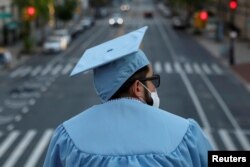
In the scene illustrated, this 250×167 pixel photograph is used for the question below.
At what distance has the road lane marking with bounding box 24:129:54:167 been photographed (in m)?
18.9

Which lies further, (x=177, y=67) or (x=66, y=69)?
(x=177, y=67)

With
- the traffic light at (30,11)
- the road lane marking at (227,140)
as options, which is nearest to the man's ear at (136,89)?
the road lane marking at (227,140)

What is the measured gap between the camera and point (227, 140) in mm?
21500

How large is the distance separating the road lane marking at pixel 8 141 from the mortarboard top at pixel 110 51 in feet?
57.8

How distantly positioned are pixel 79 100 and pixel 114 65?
25.9m

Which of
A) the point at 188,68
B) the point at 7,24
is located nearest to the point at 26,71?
the point at 188,68

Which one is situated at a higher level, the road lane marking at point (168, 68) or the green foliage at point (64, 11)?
the road lane marking at point (168, 68)

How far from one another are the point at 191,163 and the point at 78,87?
30461mm

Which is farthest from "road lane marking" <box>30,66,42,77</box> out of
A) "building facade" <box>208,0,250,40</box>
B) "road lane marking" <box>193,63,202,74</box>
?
"building facade" <box>208,0,250,40</box>

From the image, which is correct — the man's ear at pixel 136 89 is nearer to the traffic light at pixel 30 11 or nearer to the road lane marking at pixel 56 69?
the road lane marking at pixel 56 69

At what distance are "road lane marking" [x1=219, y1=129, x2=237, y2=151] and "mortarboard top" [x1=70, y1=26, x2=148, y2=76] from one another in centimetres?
1758

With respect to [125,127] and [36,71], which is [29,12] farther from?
[125,127]

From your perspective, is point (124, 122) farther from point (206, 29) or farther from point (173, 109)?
point (206, 29)

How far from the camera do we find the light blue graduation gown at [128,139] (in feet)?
9.07
